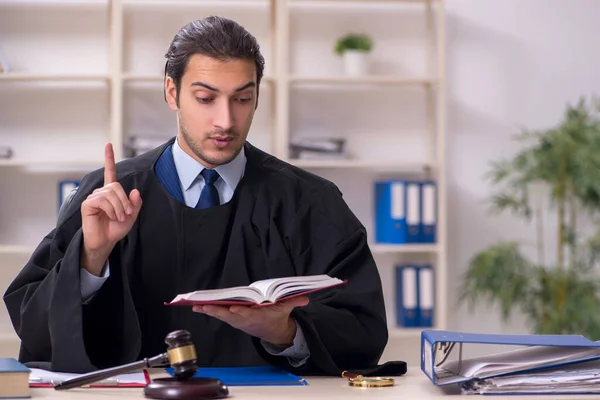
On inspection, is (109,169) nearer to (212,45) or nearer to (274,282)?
(212,45)

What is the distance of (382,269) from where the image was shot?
4988 millimetres

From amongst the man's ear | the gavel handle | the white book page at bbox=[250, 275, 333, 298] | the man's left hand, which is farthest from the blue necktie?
the gavel handle

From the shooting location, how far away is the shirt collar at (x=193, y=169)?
2154 mm

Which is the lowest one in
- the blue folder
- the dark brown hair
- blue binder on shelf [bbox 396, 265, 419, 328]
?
blue binder on shelf [bbox 396, 265, 419, 328]

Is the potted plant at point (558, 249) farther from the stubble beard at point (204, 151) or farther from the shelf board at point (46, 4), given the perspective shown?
the stubble beard at point (204, 151)

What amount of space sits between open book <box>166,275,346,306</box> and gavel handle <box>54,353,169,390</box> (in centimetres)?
10

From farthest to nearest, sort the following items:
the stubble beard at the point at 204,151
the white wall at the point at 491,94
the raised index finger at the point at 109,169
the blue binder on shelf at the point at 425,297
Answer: the white wall at the point at 491,94 < the blue binder on shelf at the point at 425,297 < the stubble beard at the point at 204,151 < the raised index finger at the point at 109,169

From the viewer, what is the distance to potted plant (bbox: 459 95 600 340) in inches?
179

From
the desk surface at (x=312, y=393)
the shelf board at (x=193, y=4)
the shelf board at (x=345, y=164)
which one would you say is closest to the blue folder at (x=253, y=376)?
the desk surface at (x=312, y=393)

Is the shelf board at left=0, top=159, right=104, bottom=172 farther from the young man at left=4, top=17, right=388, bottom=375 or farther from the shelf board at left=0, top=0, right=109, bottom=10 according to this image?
the young man at left=4, top=17, right=388, bottom=375

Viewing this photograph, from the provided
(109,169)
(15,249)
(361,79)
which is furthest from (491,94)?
(109,169)

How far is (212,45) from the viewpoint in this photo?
2.11 metres

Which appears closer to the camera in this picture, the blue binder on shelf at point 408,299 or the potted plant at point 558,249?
the potted plant at point 558,249

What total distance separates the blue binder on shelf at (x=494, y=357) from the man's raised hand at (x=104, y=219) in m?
0.62
